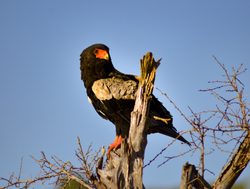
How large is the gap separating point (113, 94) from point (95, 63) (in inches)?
36.1

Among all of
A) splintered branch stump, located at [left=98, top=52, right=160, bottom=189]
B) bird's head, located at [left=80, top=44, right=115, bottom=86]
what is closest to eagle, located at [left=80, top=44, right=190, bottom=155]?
bird's head, located at [left=80, top=44, right=115, bottom=86]

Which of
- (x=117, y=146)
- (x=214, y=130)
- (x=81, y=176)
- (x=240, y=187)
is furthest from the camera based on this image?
(x=240, y=187)

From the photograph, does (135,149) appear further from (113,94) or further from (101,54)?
(101,54)

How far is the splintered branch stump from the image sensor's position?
6887 millimetres

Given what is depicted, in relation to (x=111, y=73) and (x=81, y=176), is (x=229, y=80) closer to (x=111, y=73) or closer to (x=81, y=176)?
(x=81, y=176)

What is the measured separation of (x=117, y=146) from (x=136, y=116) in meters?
1.44

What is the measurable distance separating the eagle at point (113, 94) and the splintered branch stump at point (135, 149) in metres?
1.29

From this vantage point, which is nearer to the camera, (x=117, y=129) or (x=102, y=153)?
(x=102, y=153)

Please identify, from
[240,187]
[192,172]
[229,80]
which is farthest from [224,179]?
[240,187]

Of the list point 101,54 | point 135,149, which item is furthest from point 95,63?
point 135,149

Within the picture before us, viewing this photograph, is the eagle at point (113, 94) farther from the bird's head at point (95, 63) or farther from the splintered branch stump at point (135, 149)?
the splintered branch stump at point (135, 149)

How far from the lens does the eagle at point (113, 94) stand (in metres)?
8.81

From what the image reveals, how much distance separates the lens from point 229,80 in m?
7.25

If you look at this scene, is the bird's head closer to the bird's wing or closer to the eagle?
the eagle
